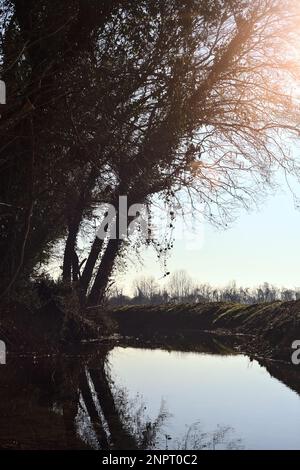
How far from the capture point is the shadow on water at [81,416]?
6383mm

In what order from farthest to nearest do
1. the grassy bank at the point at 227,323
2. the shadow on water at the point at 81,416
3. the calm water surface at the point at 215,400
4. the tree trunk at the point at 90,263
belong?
the tree trunk at the point at 90,263
the grassy bank at the point at 227,323
the calm water surface at the point at 215,400
the shadow on water at the point at 81,416

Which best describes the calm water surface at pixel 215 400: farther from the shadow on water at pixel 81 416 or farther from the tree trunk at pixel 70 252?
the tree trunk at pixel 70 252

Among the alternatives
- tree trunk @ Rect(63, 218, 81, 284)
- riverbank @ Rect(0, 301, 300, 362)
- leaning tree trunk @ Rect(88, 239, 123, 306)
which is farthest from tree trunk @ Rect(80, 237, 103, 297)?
riverbank @ Rect(0, 301, 300, 362)

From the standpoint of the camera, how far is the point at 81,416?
7.92 m

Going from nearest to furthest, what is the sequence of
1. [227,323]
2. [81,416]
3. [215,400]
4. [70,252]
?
[81,416] → [215,400] → [70,252] → [227,323]

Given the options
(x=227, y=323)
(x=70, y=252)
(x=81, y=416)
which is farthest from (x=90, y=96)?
(x=227, y=323)

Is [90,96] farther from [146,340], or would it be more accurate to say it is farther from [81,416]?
[146,340]

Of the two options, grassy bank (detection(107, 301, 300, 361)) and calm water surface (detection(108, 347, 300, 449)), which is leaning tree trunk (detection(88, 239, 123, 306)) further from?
calm water surface (detection(108, 347, 300, 449))

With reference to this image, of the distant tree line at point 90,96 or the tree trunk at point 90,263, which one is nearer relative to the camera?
the distant tree line at point 90,96

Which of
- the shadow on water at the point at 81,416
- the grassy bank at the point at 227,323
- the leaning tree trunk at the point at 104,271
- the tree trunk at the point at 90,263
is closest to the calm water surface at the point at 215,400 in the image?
the shadow on water at the point at 81,416

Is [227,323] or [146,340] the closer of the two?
[146,340]

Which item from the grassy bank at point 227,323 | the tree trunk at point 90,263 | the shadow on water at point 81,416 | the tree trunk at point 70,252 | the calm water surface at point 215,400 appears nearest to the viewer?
the shadow on water at point 81,416

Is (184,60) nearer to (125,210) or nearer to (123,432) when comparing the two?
(123,432)
